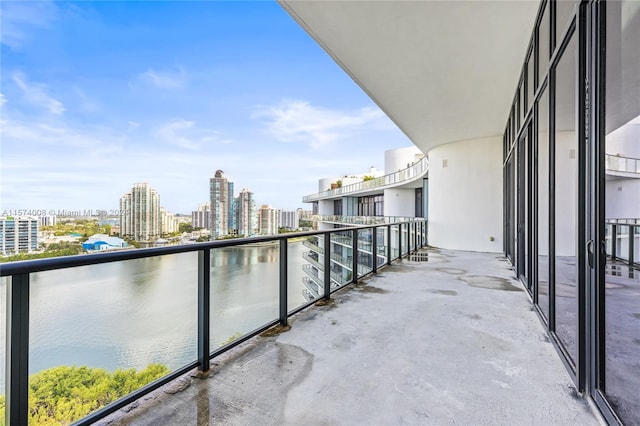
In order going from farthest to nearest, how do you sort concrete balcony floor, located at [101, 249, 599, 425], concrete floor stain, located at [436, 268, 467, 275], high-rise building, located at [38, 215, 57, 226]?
1. concrete floor stain, located at [436, 268, 467, 275]
2. high-rise building, located at [38, 215, 57, 226]
3. concrete balcony floor, located at [101, 249, 599, 425]

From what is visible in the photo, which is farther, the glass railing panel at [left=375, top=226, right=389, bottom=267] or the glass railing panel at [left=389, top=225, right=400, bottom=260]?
the glass railing panel at [left=389, top=225, right=400, bottom=260]

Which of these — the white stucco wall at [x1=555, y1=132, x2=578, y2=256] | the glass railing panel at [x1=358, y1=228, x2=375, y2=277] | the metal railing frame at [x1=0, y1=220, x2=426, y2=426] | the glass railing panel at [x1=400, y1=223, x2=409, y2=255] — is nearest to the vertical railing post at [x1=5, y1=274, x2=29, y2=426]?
the metal railing frame at [x1=0, y1=220, x2=426, y2=426]

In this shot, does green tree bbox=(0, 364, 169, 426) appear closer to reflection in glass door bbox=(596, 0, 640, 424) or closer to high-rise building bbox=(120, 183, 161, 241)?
high-rise building bbox=(120, 183, 161, 241)

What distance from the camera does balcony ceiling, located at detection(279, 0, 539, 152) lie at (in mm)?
3451

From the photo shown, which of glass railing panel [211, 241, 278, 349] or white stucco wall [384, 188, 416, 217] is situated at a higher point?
white stucco wall [384, 188, 416, 217]

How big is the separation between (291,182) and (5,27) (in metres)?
29.5

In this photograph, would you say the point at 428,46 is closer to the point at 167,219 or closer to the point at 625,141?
the point at 625,141

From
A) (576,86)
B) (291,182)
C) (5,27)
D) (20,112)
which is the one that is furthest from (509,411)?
(291,182)

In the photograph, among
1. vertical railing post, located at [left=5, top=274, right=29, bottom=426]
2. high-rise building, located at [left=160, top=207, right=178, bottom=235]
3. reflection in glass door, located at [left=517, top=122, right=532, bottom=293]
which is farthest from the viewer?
reflection in glass door, located at [left=517, top=122, right=532, bottom=293]

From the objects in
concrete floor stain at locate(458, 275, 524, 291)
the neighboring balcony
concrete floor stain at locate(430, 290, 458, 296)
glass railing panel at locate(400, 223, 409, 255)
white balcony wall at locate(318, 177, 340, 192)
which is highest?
white balcony wall at locate(318, 177, 340, 192)

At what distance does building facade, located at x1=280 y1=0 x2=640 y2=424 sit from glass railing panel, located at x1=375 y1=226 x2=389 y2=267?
240 cm

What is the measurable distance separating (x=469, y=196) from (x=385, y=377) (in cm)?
857

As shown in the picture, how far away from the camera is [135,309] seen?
1.79 meters

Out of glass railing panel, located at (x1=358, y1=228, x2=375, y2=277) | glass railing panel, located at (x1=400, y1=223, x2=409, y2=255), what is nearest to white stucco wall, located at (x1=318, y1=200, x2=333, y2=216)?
glass railing panel, located at (x1=400, y1=223, x2=409, y2=255)
